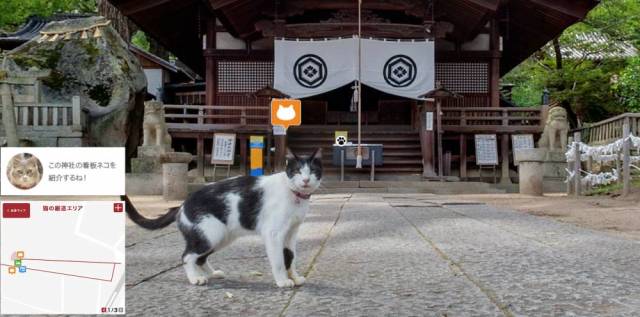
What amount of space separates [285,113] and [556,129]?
276 inches

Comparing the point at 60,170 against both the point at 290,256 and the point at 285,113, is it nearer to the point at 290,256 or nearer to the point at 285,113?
the point at 290,256

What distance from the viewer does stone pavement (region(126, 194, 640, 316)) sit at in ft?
6.99

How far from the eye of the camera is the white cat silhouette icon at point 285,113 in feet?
46.9

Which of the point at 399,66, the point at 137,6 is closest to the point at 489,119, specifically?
the point at 399,66

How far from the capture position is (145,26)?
15.8 metres

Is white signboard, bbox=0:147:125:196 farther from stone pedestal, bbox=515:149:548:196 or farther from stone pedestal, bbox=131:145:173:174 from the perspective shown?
stone pedestal, bbox=131:145:173:174

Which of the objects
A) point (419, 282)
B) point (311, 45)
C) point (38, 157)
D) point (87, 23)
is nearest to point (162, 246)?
point (419, 282)

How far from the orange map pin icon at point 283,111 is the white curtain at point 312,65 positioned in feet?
1.07

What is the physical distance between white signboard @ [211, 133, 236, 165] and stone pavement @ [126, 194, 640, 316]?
376 inches

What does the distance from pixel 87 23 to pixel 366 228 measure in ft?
47.1

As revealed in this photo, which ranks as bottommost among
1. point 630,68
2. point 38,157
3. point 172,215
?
point 172,215

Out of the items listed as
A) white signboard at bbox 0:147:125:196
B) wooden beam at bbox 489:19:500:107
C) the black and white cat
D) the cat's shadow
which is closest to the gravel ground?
the cat's shadow

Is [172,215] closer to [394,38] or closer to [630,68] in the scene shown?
[394,38]

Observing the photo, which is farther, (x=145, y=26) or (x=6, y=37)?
(x=6, y=37)
